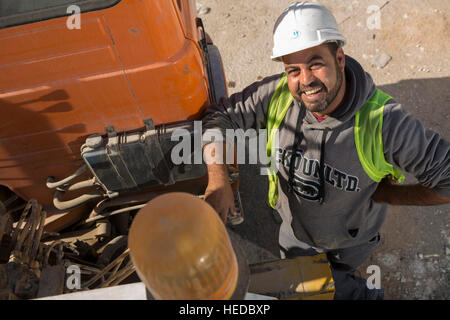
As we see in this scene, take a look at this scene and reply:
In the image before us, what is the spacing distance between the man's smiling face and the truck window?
97 cm

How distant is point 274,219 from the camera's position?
360 cm

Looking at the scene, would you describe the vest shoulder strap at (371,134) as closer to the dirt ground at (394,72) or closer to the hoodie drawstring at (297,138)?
the hoodie drawstring at (297,138)

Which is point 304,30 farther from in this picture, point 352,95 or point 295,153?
point 295,153

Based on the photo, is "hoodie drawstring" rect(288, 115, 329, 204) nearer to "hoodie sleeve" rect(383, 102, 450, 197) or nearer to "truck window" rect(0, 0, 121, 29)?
"hoodie sleeve" rect(383, 102, 450, 197)

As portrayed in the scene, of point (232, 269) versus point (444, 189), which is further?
point (444, 189)

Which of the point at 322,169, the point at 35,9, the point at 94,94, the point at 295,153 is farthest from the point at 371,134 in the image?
the point at 35,9

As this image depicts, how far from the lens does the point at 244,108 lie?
2.32 meters

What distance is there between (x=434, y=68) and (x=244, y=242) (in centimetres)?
316

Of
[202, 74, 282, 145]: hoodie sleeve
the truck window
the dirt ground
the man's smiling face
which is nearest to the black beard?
the man's smiling face

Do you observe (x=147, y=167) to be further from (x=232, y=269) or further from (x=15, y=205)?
(x=232, y=269)

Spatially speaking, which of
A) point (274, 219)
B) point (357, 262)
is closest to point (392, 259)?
point (357, 262)

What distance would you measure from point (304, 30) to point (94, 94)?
1.17 metres

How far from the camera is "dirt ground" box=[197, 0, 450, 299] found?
328 cm

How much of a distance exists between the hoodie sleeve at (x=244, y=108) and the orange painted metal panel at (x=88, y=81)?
0.12 m
